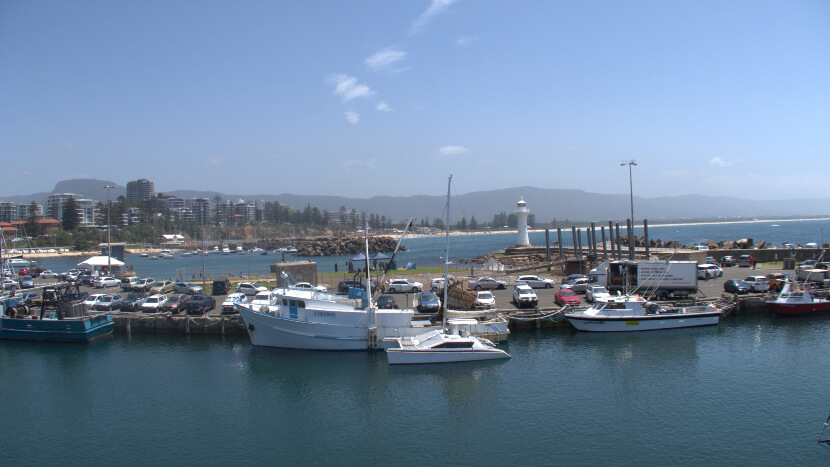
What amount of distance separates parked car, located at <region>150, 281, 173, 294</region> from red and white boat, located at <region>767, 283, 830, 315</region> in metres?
39.8

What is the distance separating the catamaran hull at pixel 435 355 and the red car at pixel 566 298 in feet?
26.7

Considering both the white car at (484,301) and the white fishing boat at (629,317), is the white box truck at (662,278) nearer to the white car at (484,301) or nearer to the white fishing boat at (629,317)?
the white fishing boat at (629,317)

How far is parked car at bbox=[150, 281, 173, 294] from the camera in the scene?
3764cm

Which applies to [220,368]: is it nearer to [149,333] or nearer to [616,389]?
[149,333]

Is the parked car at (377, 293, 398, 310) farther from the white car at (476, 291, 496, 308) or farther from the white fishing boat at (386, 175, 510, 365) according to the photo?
the white car at (476, 291, 496, 308)

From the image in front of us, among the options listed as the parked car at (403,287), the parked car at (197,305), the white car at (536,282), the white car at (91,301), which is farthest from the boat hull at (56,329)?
the white car at (536,282)

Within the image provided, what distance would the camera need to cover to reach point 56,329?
2775cm

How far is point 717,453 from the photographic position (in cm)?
1475

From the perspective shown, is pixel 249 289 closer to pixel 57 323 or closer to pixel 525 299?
pixel 57 323

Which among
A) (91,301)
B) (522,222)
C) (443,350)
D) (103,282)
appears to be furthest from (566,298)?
(522,222)

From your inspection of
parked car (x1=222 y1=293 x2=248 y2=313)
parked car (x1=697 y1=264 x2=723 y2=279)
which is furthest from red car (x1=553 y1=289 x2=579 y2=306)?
parked car (x1=222 y1=293 x2=248 y2=313)

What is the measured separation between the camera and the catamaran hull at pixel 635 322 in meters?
27.4

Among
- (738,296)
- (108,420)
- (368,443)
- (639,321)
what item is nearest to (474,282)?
(639,321)

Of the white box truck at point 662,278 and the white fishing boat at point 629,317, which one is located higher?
the white box truck at point 662,278
